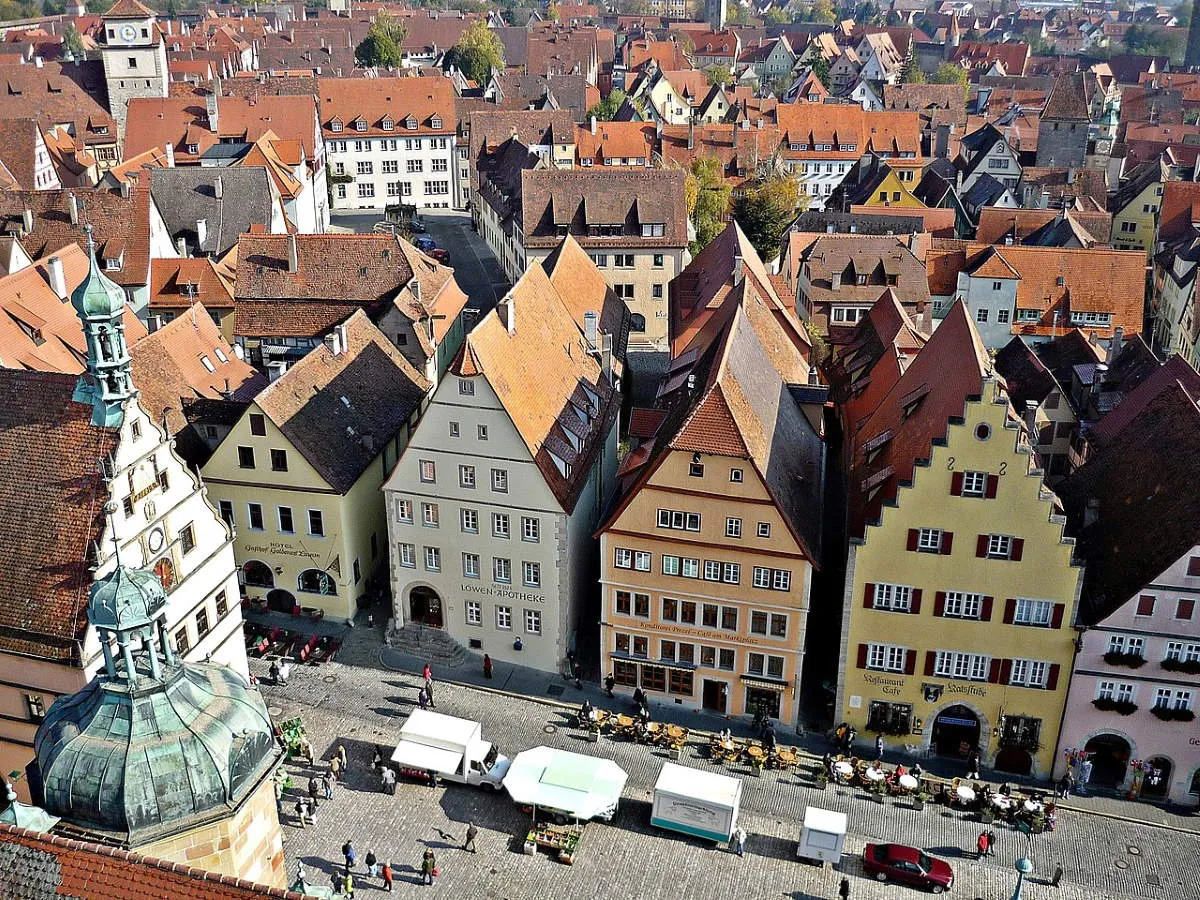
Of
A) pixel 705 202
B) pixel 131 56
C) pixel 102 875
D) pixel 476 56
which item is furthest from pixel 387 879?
pixel 476 56

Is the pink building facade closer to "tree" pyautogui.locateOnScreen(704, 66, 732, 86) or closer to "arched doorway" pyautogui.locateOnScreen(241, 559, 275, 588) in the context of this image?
"arched doorway" pyautogui.locateOnScreen(241, 559, 275, 588)

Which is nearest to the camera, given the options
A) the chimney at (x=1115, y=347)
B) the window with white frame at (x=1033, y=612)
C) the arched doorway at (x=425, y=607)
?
Result: the window with white frame at (x=1033, y=612)

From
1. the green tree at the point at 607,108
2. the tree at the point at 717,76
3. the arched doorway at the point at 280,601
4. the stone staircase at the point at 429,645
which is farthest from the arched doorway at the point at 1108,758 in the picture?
the tree at the point at 717,76

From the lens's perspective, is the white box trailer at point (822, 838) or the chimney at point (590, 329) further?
the chimney at point (590, 329)

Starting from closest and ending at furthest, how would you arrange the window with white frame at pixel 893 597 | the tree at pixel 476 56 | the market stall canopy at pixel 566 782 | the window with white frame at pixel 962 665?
1. the market stall canopy at pixel 566 782
2. the window with white frame at pixel 893 597
3. the window with white frame at pixel 962 665
4. the tree at pixel 476 56

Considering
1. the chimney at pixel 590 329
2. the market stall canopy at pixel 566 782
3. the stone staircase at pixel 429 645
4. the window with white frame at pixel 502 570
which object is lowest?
the stone staircase at pixel 429 645

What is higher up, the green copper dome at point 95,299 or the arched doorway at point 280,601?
the green copper dome at point 95,299

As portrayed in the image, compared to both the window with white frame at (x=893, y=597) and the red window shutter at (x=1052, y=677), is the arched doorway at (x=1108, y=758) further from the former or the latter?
the window with white frame at (x=893, y=597)

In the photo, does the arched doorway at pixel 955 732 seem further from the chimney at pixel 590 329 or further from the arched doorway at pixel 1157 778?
the chimney at pixel 590 329
